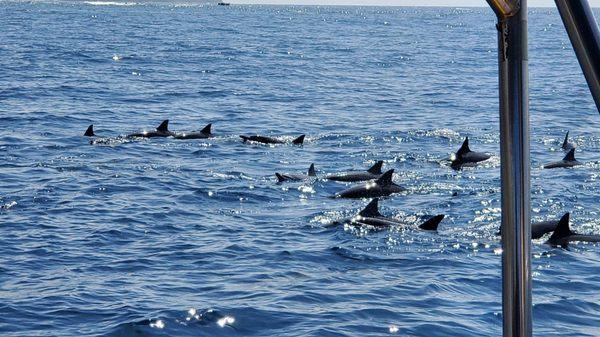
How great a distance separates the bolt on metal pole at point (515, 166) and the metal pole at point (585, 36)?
0.07 meters

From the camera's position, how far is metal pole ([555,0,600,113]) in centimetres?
163

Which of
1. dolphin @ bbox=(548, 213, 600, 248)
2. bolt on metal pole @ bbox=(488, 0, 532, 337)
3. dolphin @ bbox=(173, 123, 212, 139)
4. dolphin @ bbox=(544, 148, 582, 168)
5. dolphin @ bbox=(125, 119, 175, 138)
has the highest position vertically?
bolt on metal pole @ bbox=(488, 0, 532, 337)

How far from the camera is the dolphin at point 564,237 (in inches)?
517

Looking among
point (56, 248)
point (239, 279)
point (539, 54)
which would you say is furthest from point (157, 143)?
point (539, 54)

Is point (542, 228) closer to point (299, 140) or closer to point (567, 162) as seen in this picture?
point (567, 162)

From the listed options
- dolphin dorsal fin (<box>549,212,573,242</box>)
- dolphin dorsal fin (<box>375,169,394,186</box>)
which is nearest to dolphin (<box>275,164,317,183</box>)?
dolphin dorsal fin (<box>375,169,394,186</box>)

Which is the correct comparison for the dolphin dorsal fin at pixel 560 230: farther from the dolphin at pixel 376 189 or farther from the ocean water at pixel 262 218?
the dolphin at pixel 376 189

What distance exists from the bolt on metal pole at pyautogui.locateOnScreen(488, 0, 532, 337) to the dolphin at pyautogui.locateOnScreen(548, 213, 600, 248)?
1149cm

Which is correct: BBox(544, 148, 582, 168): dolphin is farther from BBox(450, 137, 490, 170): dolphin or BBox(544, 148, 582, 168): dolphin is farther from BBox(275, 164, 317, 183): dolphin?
BBox(275, 164, 317, 183): dolphin

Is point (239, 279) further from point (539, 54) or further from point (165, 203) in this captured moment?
point (539, 54)

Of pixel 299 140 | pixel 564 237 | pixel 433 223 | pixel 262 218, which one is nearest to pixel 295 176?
pixel 262 218

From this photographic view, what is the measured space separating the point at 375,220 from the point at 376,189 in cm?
276

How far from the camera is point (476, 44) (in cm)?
7831

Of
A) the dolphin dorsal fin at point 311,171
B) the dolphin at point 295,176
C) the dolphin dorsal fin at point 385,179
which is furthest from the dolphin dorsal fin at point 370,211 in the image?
the dolphin dorsal fin at point 311,171
